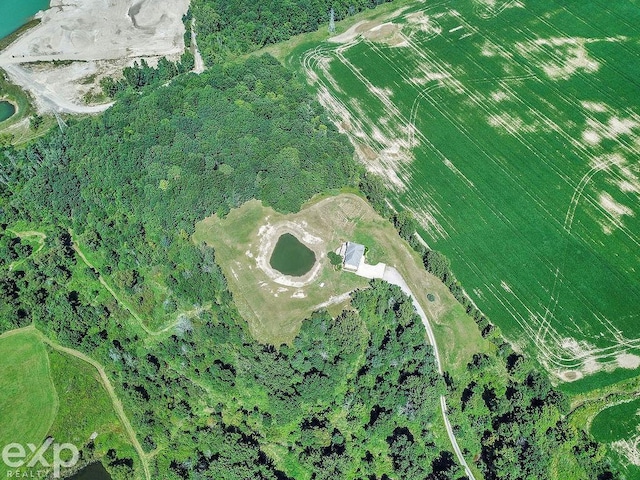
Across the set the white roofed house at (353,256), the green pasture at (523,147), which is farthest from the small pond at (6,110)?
the white roofed house at (353,256)

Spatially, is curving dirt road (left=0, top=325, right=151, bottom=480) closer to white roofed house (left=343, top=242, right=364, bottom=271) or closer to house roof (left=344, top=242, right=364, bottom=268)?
white roofed house (left=343, top=242, right=364, bottom=271)

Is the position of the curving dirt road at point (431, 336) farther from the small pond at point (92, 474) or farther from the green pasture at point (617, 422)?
the small pond at point (92, 474)

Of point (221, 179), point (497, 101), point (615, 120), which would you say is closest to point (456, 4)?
point (497, 101)

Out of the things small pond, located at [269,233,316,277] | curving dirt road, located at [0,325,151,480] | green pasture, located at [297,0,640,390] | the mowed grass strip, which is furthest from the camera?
green pasture, located at [297,0,640,390]

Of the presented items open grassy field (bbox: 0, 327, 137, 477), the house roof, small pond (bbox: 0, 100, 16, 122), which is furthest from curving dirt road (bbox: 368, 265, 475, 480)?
small pond (bbox: 0, 100, 16, 122)

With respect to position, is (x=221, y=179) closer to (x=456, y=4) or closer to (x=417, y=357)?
(x=417, y=357)

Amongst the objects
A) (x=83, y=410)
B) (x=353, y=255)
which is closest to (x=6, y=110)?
(x=83, y=410)
